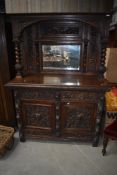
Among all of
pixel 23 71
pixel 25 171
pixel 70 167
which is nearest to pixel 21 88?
pixel 23 71

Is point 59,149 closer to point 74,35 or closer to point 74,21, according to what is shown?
point 74,35

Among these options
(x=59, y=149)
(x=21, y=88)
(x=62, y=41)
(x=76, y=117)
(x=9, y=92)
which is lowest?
(x=59, y=149)

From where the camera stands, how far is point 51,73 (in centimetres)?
236

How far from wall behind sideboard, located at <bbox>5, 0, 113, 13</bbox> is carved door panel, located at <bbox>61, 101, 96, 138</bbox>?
1.06 metres

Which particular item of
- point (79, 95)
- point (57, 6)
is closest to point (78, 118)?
point (79, 95)

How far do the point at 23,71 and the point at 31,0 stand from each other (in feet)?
3.00

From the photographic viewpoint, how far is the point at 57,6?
1786 mm

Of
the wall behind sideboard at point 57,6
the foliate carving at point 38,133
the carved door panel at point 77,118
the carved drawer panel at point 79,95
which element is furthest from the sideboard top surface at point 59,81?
the wall behind sideboard at point 57,6

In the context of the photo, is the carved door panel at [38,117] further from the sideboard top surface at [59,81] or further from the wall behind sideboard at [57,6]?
the wall behind sideboard at [57,6]

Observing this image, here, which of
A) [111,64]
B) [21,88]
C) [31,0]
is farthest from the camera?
[111,64]

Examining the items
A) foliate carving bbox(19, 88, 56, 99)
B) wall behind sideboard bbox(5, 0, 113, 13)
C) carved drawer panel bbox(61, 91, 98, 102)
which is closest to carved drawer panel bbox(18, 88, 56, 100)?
foliate carving bbox(19, 88, 56, 99)

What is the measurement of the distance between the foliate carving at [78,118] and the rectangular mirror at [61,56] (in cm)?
63

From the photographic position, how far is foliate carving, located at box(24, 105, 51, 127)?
211 cm

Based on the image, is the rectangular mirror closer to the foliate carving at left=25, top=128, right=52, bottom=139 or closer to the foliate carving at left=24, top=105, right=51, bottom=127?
the foliate carving at left=24, top=105, right=51, bottom=127
